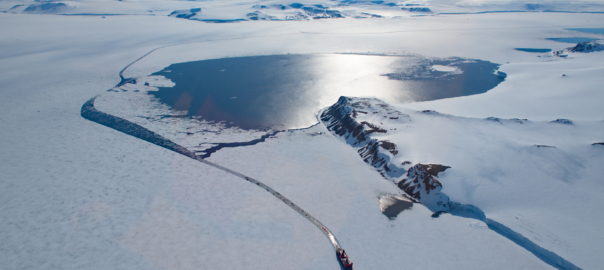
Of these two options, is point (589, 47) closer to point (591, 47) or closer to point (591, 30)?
point (591, 47)

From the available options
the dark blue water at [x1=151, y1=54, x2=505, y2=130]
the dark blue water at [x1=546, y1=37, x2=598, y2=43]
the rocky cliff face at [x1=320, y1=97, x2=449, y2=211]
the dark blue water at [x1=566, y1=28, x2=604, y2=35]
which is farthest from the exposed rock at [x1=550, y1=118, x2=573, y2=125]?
the dark blue water at [x1=566, y1=28, x2=604, y2=35]

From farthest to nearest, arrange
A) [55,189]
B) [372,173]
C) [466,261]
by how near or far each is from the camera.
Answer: [372,173]
[55,189]
[466,261]

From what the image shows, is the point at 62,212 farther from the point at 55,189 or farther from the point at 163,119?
the point at 163,119

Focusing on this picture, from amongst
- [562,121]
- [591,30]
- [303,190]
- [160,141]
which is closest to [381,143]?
[303,190]

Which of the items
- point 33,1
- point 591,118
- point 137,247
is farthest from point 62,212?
point 33,1

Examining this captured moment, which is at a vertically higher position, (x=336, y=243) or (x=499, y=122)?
(x=499, y=122)

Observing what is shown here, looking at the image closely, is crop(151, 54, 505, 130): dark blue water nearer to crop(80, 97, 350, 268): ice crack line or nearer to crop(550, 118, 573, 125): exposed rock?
crop(80, 97, 350, 268): ice crack line

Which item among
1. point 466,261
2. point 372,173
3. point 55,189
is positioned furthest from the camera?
point 372,173
